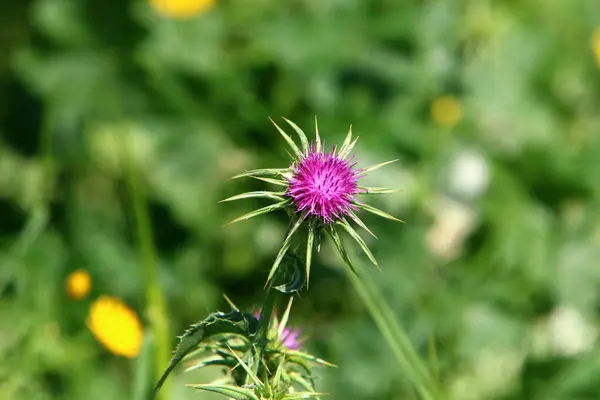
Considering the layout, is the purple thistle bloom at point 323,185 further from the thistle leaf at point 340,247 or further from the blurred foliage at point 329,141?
the blurred foliage at point 329,141

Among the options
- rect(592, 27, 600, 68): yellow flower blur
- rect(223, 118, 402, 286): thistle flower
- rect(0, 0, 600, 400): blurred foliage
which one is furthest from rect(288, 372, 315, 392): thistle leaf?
rect(592, 27, 600, 68): yellow flower blur

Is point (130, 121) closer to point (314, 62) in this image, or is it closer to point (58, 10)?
point (58, 10)

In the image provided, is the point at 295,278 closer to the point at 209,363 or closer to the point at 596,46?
the point at 209,363

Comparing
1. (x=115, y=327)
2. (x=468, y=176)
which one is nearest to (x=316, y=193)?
(x=115, y=327)

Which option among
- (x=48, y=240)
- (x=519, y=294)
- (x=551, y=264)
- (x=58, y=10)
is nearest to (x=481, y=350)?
(x=519, y=294)

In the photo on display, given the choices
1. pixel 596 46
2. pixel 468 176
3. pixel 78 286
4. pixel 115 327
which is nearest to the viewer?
pixel 78 286

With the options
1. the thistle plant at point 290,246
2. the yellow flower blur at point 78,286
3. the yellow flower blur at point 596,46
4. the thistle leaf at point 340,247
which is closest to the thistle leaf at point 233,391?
the thistle plant at point 290,246

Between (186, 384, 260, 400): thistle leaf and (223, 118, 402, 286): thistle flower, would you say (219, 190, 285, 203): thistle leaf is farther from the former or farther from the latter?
(186, 384, 260, 400): thistle leaf
